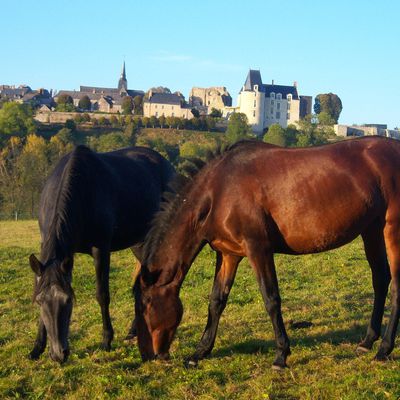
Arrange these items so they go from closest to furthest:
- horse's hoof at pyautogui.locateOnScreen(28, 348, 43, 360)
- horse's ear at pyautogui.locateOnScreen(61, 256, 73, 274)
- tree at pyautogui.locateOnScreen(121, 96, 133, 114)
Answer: horse's ear at pyautogui.locateOnScreen(61, 256, 73, 274) < horse's hoof at pyautogui.locateOnScreen(28, 348, 43, 360) < tree at pyautogui.locateOnScreen(121, 96, 133, 114)

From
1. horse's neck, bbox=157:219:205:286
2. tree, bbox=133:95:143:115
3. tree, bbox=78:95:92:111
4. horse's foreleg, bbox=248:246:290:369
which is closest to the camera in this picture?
horse's foreleg, bbox=248:246:290:369

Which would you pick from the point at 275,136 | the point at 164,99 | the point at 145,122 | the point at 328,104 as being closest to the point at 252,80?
the point at 164,99

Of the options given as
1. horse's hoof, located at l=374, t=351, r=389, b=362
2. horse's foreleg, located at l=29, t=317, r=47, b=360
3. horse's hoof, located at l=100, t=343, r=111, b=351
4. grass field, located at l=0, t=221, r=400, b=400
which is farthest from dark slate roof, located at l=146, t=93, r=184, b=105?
horse's hoof, located at l=374, t=351, r=389, b=362

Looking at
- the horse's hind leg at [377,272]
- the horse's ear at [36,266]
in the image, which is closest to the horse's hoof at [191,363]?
the horse's ear at [36,266]

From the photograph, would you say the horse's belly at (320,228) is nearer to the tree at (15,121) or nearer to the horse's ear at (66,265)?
the horse's ear at (66,265)

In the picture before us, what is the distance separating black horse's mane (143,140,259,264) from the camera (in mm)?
6469

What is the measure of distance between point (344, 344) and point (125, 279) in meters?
6.11

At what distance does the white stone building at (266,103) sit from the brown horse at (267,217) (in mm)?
130711

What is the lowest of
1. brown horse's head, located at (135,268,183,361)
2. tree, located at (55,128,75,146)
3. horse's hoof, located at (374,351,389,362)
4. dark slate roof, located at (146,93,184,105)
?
horse's hoof, located at (374,351,389,362)

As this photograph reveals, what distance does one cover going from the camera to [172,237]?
6410 millimetres

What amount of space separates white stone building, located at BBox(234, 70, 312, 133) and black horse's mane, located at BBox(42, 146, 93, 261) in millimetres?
130247

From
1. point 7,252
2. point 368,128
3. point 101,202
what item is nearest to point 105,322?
point 101,202

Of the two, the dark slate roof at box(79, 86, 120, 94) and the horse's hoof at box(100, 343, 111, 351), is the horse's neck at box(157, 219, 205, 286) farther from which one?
the dark slate roof at box(79, 86, 120, 94)

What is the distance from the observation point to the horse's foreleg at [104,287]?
7163 millimetres
